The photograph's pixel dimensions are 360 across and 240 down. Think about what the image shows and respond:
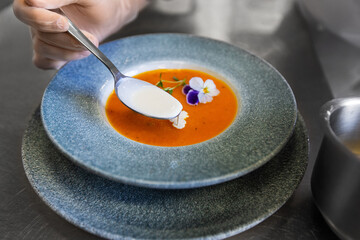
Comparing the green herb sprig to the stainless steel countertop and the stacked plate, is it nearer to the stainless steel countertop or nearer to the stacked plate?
the stacked plate

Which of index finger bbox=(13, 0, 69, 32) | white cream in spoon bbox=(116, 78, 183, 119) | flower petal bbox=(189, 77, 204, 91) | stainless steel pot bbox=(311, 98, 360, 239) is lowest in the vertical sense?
white cream in spoon bbox=(116, 78, 183, 119)

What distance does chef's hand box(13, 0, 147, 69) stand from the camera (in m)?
0.95

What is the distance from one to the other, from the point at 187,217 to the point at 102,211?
0.17 meters

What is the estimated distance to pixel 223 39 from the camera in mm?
1562

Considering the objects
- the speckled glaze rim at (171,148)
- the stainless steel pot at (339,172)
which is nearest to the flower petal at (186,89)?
the speckled glaze rim at (171,148)

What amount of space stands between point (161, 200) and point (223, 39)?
93cm

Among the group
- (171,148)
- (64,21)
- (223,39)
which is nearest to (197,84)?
(171,148)

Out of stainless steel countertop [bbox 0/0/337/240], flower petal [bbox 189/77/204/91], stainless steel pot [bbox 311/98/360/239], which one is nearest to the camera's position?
stainless steel pot [bbox 311/98/360/239]

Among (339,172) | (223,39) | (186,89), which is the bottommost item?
(223,39)

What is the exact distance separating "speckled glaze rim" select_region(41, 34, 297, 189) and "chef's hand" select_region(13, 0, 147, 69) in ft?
0.26

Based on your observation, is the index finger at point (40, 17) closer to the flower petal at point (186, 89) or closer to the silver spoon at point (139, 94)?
the silver spoon at point (139, 94)

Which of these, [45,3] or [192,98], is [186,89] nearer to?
[192,98]

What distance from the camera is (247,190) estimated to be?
0.82 meters

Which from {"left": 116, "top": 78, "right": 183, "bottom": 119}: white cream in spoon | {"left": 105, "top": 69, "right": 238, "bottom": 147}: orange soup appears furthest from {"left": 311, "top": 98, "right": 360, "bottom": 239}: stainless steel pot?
{"left": 116, "top": 78, "right": 183, "bottom": 119}: white cream in spoon
